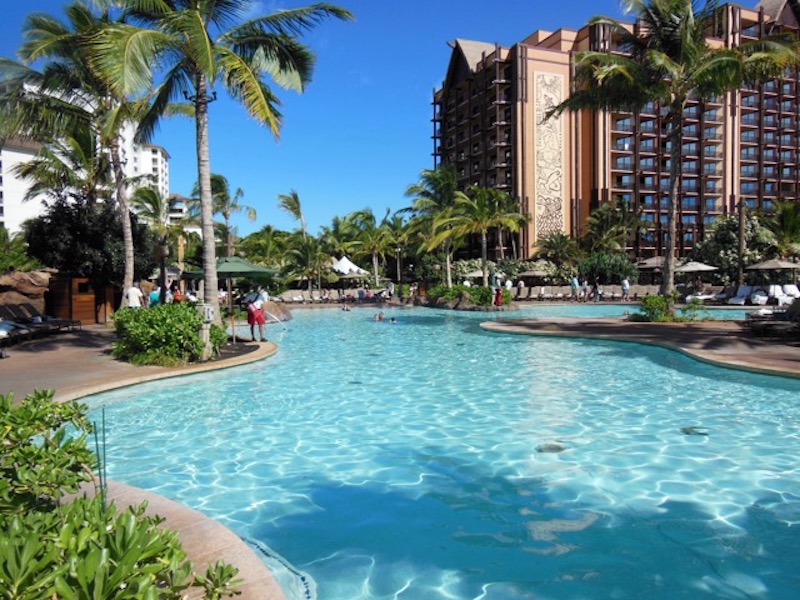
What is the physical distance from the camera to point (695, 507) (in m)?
5.23

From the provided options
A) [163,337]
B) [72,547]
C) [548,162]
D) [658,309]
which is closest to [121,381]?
[163,337]

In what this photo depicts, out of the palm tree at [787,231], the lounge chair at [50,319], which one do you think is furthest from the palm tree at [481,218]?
the lounge chair at [50,319]

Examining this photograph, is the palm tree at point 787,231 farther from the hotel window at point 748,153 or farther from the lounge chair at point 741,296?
the hotel window at point 748,153

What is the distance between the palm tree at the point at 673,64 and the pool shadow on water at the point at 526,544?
1640 cm

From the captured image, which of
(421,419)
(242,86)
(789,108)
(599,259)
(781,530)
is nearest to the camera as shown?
(781,530)

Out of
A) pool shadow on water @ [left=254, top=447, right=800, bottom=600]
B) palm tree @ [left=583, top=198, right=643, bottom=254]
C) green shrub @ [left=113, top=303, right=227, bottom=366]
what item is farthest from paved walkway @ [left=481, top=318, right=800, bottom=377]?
palm tree @ [left=583, top=198, right=643, bottom=254]

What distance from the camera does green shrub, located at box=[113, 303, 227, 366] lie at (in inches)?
487

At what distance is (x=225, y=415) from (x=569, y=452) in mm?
4932

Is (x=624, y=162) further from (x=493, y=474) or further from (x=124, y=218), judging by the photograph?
(x=493, y=474)

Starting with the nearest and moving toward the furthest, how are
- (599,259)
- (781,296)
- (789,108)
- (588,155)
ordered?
(781,296) < (599,259) < (588,155) < (789,108)

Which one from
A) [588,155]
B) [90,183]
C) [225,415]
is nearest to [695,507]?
[225,415]

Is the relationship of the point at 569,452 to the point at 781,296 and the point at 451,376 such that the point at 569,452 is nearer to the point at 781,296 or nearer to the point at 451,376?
the point at 451,376

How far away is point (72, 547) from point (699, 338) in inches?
631

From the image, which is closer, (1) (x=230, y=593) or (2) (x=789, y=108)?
(1) (x=230, y=593)
